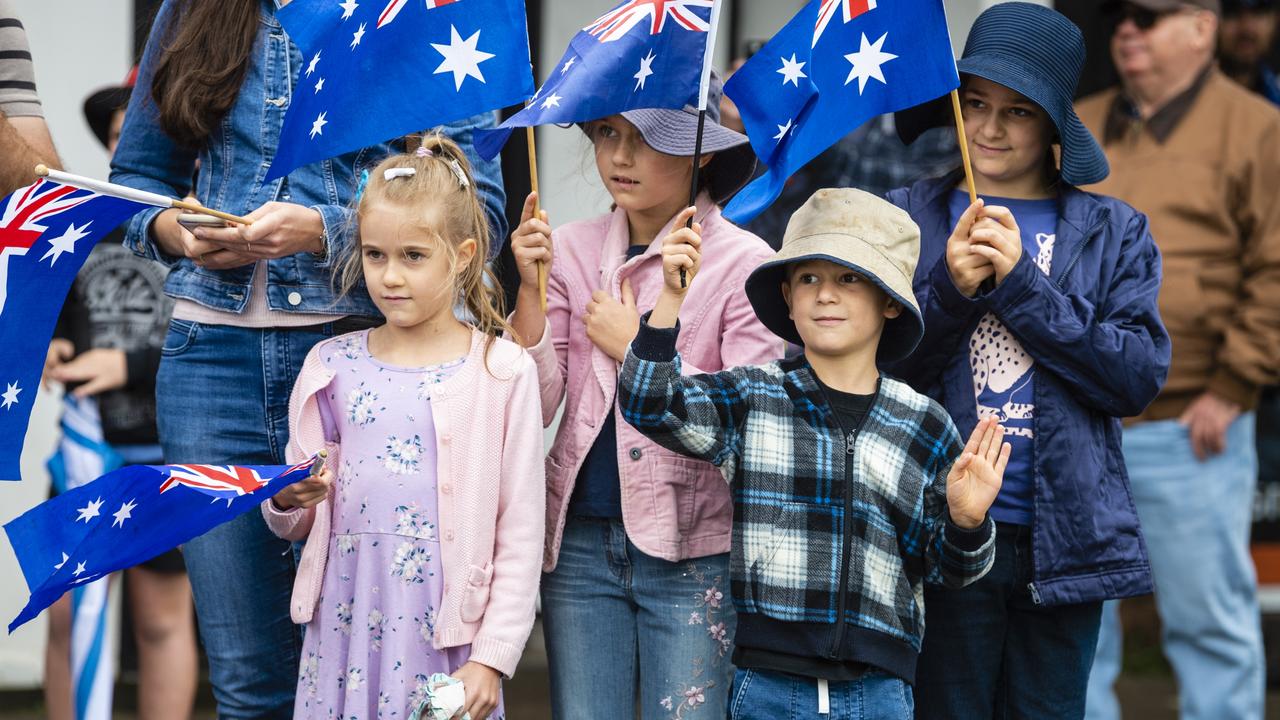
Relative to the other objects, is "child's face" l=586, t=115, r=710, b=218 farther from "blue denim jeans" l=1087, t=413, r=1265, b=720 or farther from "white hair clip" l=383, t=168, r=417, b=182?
"blue denim jeans" l=1087, t=413, r=1265, b=720

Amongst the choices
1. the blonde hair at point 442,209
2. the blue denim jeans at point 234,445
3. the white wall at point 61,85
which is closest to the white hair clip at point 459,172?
the blonde hair at point 442,209

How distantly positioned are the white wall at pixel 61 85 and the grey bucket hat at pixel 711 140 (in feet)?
9.83

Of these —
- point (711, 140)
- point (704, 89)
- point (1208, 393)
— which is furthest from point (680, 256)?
point (1208, 393)

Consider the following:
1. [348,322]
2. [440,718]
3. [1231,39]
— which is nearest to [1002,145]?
[348,322]

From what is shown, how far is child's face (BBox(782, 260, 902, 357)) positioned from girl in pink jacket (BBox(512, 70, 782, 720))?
19 centimetres

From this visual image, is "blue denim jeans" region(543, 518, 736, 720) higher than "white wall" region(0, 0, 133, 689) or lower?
lower

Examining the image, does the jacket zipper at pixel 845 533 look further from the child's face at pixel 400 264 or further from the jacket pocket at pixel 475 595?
the child's face at pixel 400 264

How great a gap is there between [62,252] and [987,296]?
1806 millimetres

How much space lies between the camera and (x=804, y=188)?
4996 mm

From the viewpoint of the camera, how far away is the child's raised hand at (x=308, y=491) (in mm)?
2969

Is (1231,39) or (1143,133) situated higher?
(1231,39)

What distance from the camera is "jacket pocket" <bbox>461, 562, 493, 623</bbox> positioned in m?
3.04

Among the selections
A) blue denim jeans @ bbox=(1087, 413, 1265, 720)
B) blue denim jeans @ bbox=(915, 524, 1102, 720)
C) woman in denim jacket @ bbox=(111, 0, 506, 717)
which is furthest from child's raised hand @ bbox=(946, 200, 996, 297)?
blue denim jeans @ bbox=(1087, 413, 1265, 720)

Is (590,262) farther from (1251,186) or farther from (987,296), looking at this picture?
(1251,186)
